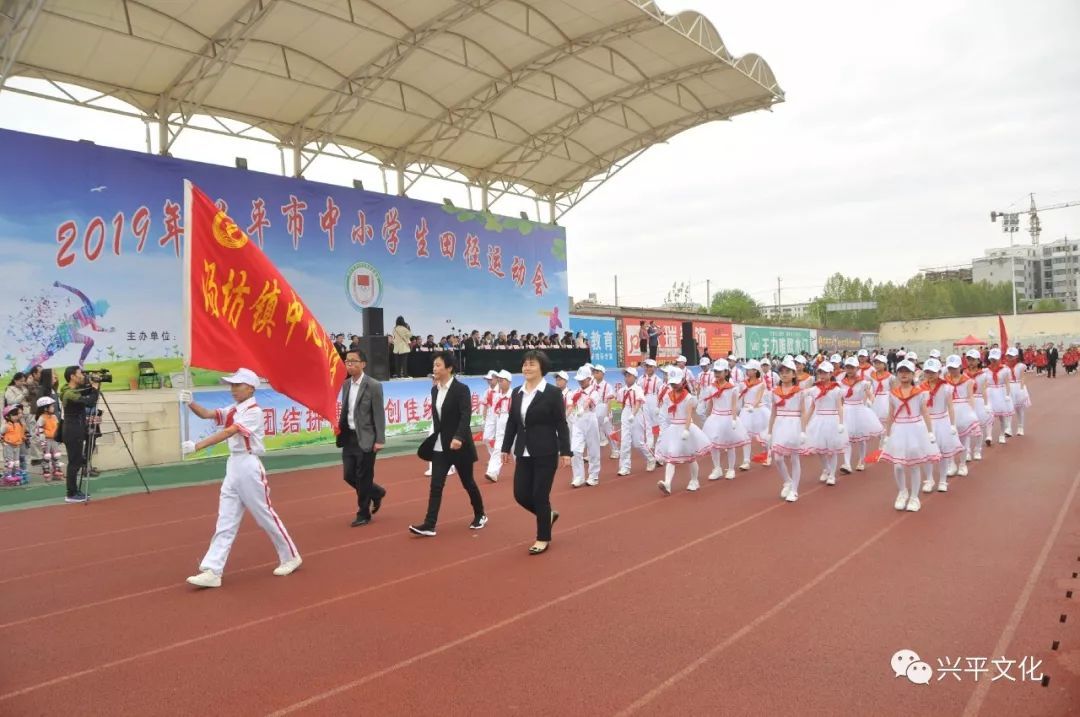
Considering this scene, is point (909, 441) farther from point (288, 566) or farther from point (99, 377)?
point (99, 377)

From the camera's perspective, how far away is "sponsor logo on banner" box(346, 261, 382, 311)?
21203mm

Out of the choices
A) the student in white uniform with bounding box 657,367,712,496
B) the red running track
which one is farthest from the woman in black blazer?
the student in white uniform with bounding box 657,367,712,496

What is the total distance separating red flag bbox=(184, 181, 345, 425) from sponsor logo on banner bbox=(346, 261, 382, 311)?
1391 centimetres

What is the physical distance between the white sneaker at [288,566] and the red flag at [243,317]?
1509 mm

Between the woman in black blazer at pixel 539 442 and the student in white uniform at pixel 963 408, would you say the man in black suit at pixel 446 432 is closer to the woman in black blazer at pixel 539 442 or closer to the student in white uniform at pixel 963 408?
the woman in black blazer at pixel 539 442

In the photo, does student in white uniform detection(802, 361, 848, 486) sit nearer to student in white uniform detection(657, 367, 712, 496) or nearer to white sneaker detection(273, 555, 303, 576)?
student in white uniform detection(657, 367, 712, 496)

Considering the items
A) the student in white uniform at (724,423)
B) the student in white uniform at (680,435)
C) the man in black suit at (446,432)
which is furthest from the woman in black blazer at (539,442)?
the student in white uniform at (724,423)

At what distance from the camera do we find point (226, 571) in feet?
21.6

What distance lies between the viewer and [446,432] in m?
A: 7.52

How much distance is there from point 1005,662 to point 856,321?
239 feet

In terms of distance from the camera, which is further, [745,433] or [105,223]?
[105,223]

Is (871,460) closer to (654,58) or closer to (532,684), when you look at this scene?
(532,684)

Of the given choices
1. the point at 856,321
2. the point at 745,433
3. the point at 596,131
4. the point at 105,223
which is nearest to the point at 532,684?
the point at 745,433

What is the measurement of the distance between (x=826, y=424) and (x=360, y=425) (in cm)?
622
